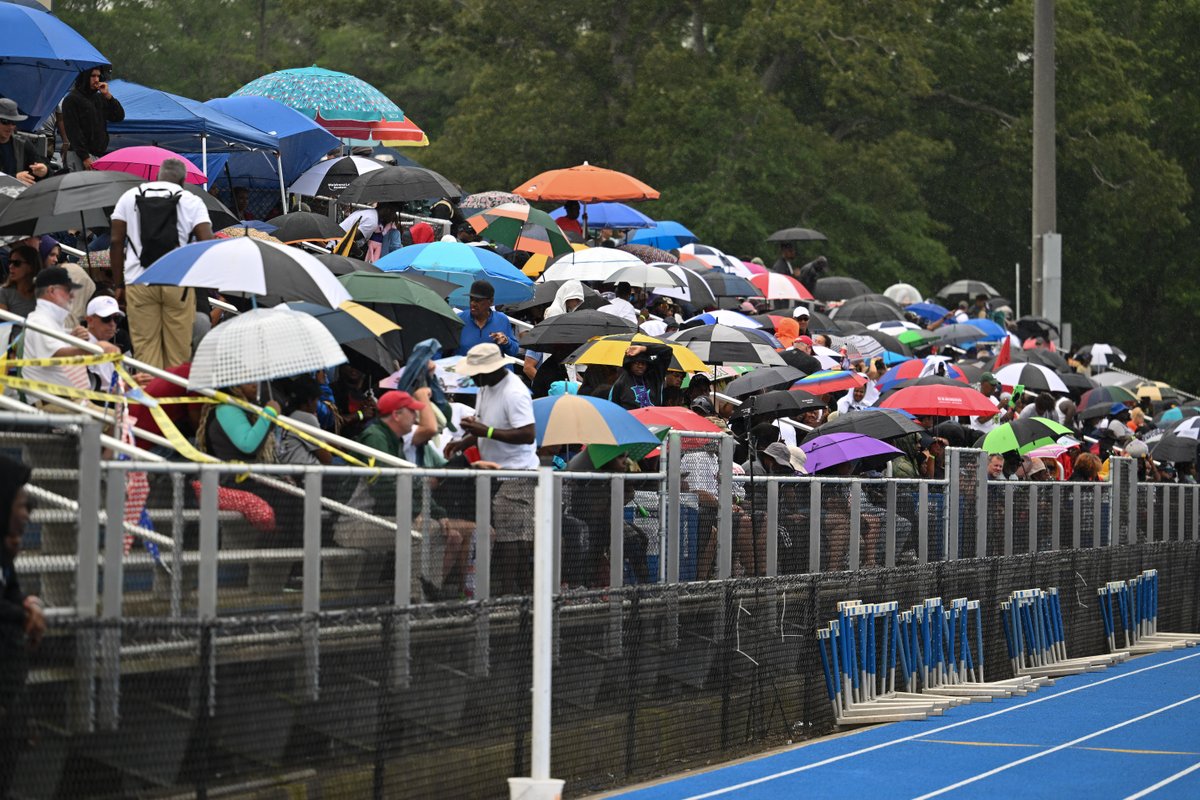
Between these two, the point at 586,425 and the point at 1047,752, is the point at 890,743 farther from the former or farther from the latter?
the point at 586,425

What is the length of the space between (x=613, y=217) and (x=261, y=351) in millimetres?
18824

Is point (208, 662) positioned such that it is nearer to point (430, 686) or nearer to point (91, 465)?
point (91, 465)

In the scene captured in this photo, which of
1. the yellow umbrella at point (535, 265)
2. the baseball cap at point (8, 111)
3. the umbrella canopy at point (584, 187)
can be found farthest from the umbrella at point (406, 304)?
the umbrella canopy at point (584, 187)

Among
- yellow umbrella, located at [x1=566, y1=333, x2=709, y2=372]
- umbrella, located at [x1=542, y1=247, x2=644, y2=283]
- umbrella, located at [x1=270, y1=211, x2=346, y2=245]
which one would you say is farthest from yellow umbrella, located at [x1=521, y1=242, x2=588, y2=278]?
yellow umbrella, located at [x1=566, y1=333, x2=709, y2=372]

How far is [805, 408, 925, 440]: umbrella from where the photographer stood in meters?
17.8

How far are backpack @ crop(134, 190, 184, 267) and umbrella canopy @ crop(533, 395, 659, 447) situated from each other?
269cm

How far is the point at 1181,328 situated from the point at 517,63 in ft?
96.0

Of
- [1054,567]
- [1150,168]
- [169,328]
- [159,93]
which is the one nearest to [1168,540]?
[1054,567]

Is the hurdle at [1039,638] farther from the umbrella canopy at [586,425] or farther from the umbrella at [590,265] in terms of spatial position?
the umbrella canopy at [586,425]

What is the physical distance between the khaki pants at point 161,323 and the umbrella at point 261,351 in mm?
1929

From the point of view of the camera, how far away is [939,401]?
67.4 ft

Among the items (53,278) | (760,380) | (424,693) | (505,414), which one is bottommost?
(424,693)

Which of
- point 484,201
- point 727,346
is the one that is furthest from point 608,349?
point 484,201

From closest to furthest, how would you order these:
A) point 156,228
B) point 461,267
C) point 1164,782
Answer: point 156,228
point 1164,782
point 461,267
